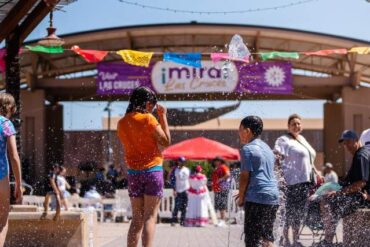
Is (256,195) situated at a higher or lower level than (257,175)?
lower

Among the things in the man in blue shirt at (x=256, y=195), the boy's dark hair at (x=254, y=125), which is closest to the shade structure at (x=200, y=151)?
the boy's dark hair at (x=254, y=125)

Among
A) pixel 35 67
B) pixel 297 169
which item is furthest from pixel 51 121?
pixel 297 169

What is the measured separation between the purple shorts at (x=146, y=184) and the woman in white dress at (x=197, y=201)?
412 inches

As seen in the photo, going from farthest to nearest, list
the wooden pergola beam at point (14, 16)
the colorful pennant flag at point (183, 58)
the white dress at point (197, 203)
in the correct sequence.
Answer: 1. the white dress at point (197, 203)
2. the colorful pennant flag at point (183, 58)
3. the wooden pergola beam at point (14, 16)

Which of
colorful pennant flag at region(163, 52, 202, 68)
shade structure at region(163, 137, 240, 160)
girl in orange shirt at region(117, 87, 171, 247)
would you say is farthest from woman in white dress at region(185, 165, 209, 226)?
girl in orange shirt at region(117, 87, 171, 247)

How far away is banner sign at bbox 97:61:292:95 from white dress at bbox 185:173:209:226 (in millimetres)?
7574

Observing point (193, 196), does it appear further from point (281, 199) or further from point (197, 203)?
point (281, 199)

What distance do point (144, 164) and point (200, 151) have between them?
16250mm

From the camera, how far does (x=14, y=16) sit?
33.0 feet

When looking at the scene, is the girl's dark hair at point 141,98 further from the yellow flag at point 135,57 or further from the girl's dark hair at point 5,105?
the yellow flag at point 135,57

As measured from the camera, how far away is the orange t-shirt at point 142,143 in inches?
264

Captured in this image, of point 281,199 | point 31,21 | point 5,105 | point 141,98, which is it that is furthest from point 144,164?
point 31,21

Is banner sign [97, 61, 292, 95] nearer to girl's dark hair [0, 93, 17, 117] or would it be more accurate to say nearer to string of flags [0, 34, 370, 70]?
string of flags [0, 34, 370, 70]

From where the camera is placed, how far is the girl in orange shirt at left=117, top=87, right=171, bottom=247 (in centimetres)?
664
